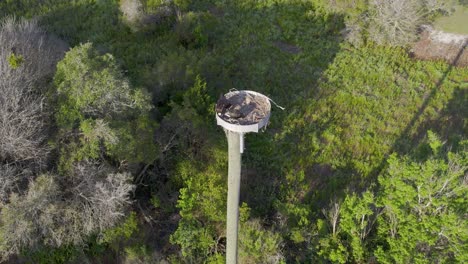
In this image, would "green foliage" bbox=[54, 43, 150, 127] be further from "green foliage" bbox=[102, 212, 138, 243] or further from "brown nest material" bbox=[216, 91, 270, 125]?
"brown nest material" bbox=[216, 91, 270, 125]

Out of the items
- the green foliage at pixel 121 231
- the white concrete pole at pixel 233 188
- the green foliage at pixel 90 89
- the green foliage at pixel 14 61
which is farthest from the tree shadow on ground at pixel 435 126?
the green foliage at pixel 14 61

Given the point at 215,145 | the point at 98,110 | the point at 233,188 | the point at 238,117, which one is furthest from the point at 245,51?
the point at 238,117

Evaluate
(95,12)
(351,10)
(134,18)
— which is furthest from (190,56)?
(351,10)

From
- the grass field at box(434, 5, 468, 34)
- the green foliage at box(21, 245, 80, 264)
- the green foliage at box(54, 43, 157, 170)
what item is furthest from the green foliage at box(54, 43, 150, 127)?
the grass field at box(434, 5, 468, 34)

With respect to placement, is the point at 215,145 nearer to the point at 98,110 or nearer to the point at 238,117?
the point at 98,110

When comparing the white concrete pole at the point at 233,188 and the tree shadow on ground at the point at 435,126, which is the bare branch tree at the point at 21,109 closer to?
the white concrete pole at the point at 233,188

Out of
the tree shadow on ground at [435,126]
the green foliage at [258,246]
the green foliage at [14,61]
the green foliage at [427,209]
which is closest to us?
the green foliage at [427,209]
